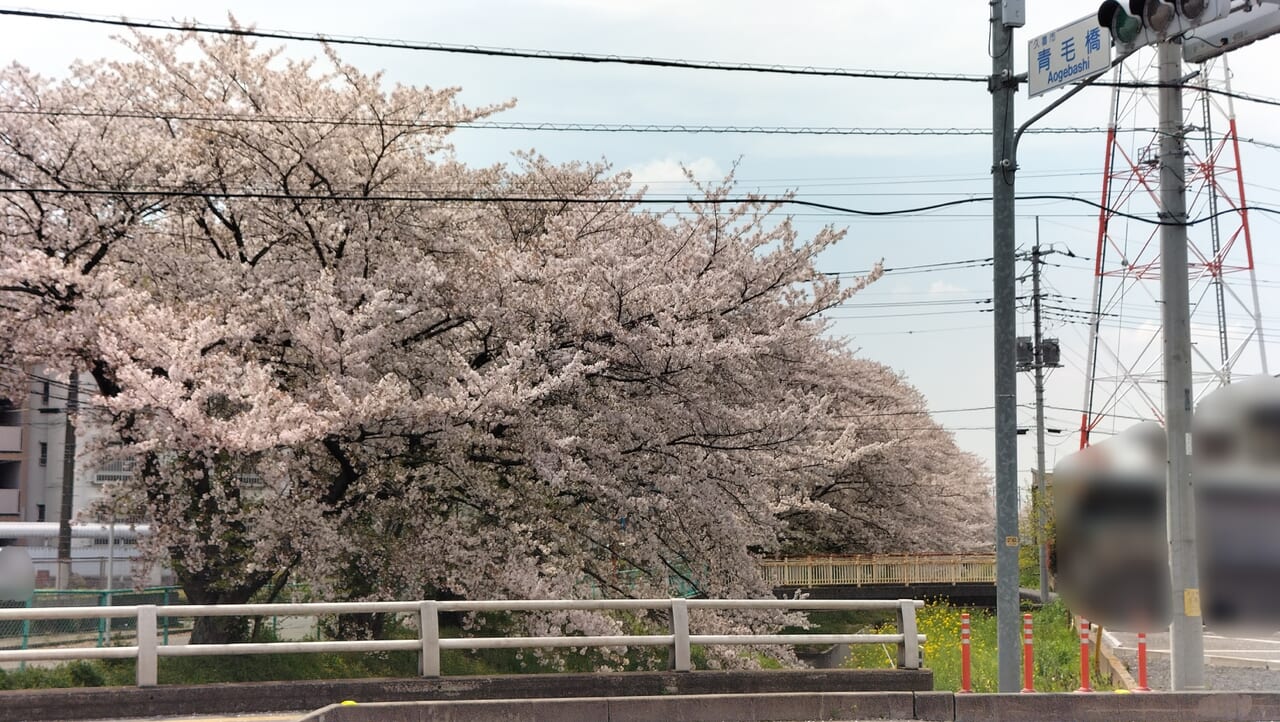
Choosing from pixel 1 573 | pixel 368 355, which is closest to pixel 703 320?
pixel 368 355

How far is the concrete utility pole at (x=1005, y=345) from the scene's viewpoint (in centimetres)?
1277

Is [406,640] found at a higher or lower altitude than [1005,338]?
lower

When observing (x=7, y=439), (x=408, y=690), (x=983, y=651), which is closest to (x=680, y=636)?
(x=408, y=690)

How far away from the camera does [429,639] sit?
37.0ft

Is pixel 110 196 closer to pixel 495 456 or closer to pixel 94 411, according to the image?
pixel 94 411

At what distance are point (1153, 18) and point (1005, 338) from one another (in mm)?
3792

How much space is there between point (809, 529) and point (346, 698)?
3659 cm

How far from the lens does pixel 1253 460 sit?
65.2 feet

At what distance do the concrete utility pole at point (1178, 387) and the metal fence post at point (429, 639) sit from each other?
32.9ft

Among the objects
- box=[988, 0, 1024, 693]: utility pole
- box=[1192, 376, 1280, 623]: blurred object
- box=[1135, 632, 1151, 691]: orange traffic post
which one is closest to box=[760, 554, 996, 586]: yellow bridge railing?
box=[1192, 376, 1280, 623]: blurred object

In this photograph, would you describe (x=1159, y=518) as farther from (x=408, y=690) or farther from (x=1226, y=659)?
(x=408, y=690)

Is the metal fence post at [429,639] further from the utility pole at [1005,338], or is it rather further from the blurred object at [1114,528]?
the blurred object at [1114,528]

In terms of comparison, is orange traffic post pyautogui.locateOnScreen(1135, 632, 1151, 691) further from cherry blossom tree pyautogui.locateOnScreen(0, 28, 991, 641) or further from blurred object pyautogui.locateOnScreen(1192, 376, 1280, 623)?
cherry blossom tree pyautogui.locateOnScreen(0, 28, 991, 641)

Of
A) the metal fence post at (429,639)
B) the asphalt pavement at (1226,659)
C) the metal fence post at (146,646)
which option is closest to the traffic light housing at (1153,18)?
the metal fence post at (429,639)
